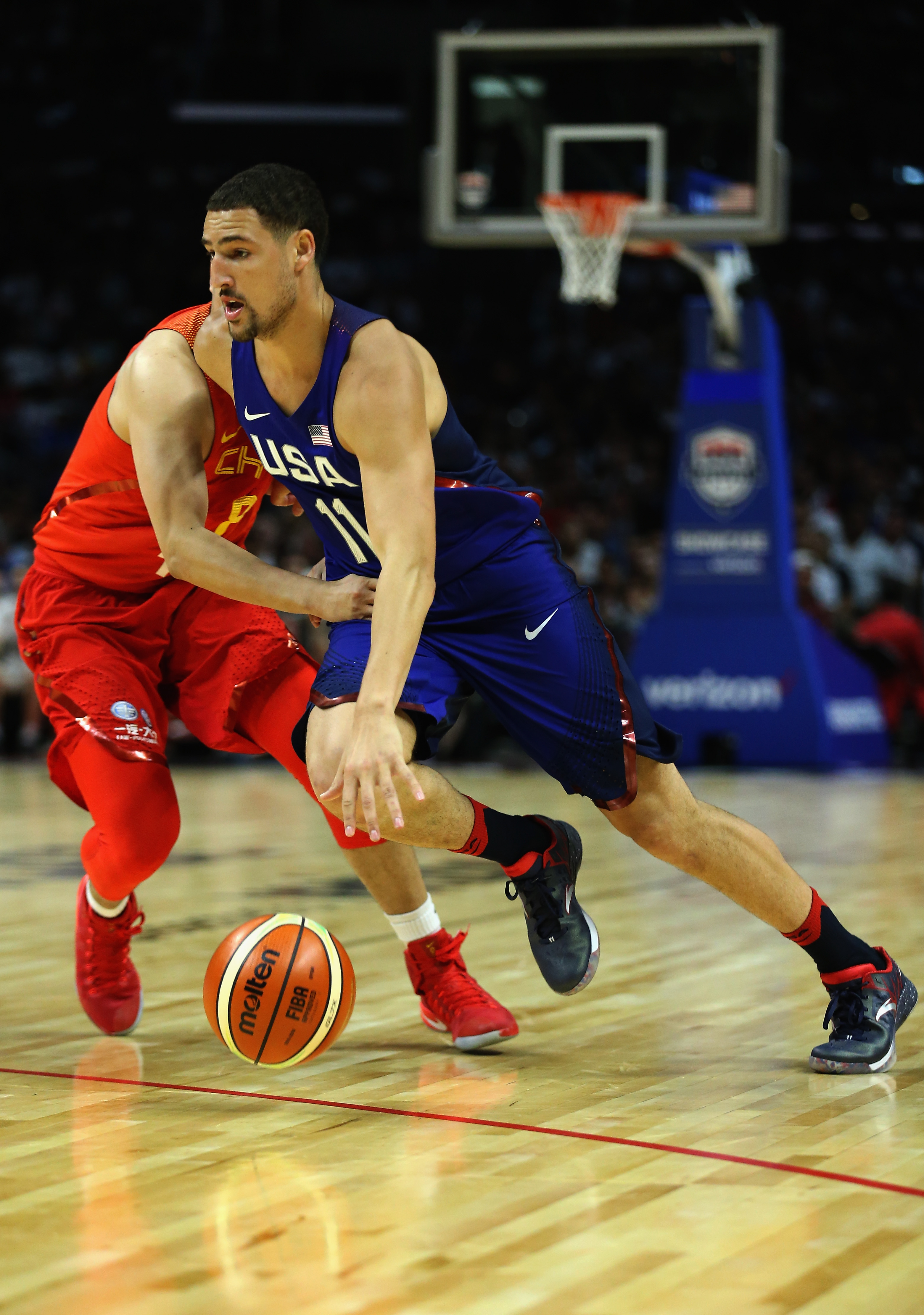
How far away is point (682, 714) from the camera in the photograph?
11.8 m

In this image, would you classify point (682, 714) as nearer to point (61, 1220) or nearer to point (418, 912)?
point (418, 912)

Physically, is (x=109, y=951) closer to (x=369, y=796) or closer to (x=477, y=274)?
(x=369, y=796)

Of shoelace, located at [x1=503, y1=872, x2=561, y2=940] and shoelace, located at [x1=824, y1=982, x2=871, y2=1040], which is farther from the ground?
shoelace, located at [x1=503, y1=872, x2=561, y2=940]

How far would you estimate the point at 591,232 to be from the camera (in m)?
10.8

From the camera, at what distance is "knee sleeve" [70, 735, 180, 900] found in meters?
3.77

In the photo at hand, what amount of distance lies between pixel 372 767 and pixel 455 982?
3.05 ft

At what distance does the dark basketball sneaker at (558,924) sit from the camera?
362cm

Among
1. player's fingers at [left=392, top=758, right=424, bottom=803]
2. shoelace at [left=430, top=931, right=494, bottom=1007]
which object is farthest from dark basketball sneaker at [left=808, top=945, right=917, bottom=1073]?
player's fingers at [left=392, top=758, right=424, bottom=803]

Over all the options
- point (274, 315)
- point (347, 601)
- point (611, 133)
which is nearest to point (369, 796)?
point (347, 601)

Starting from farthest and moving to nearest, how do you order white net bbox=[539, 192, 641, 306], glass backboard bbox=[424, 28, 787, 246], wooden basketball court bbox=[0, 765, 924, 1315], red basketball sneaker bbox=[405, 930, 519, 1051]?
1. white net bbox=[539, 192, 641, 306]
2. glass backboard bbox=[424, 28, 787, 246]
3. red basketball sneaker bbox=[405, 930, 519, 1051]
4. wooden basketball court bbox=[0, 765, 924, 1315]

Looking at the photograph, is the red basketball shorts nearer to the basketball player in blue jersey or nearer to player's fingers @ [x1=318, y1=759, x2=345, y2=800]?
the basketball player in blue jersey

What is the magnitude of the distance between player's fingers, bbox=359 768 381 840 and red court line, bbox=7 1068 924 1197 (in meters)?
0.53

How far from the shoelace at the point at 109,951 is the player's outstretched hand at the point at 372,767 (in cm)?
104

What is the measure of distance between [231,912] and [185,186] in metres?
16.5
